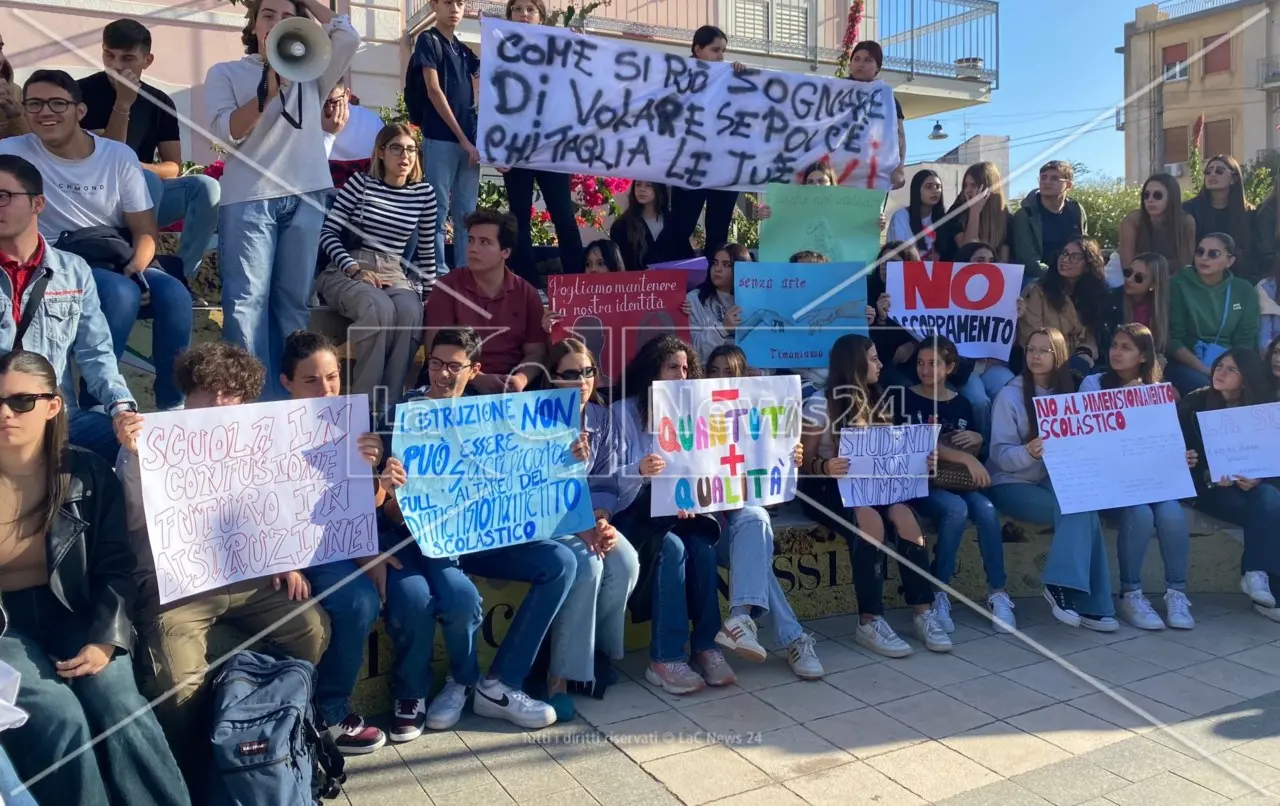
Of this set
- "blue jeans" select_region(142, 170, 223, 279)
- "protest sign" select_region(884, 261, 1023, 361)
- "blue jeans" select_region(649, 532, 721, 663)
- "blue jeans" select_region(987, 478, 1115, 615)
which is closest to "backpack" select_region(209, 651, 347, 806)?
"blue jeans" select_region(649, 532, 721, 663)

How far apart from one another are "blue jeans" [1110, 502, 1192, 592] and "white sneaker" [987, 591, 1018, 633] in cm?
62

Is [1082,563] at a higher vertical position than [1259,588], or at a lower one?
higher

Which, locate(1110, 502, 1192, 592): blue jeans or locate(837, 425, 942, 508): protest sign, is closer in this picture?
locate(837, 425, 942, 508): protest sign

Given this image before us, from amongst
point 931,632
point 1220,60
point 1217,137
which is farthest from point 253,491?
point 1220,60

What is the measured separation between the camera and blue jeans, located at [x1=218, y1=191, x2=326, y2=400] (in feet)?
15.0

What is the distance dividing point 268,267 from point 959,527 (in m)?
3.48

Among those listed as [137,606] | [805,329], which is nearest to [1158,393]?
[805,329]

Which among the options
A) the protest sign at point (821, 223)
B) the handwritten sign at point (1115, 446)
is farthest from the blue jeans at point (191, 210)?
the handwritten sign at point (1115, 446)

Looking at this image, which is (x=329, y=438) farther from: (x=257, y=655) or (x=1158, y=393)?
(x=1158, y=393)

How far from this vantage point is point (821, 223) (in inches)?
231

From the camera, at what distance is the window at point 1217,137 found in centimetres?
3947

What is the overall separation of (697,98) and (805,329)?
63.2 inches

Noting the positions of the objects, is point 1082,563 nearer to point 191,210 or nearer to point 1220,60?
point 191,210

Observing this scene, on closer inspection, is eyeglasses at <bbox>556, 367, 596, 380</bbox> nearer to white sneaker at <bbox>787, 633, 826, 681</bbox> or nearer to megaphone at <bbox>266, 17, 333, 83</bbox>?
white sneaker at <bbox>787, 633, 826, 681</bbox>
